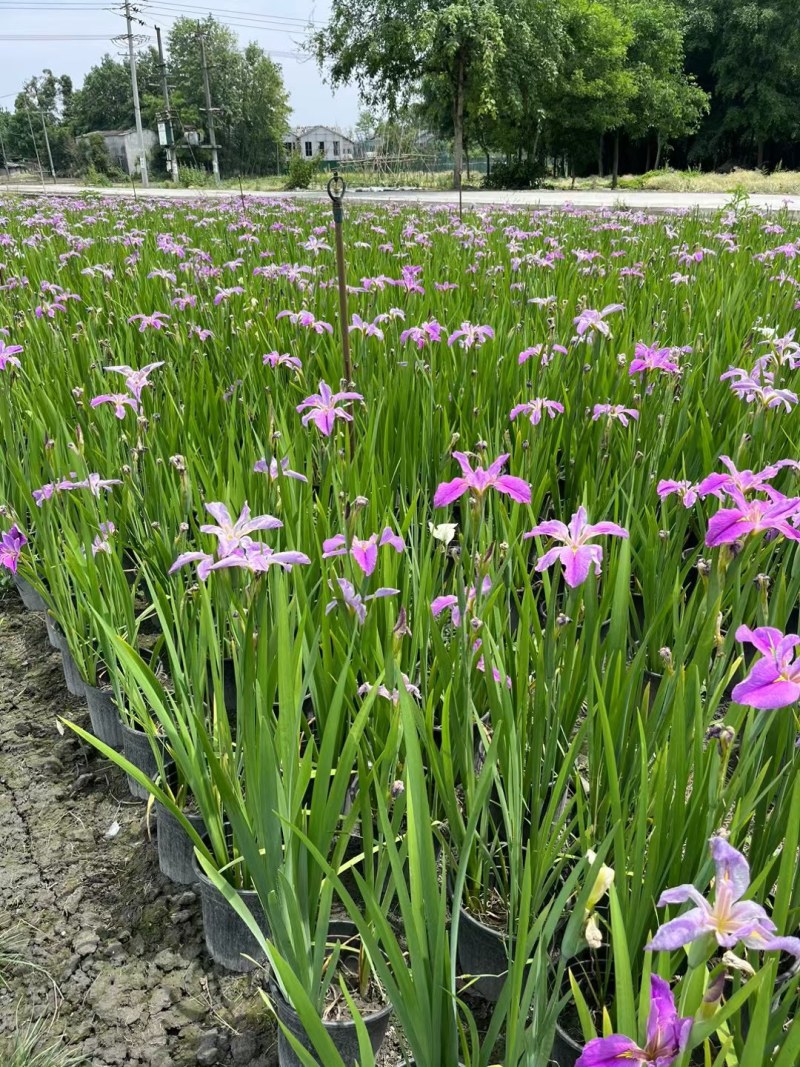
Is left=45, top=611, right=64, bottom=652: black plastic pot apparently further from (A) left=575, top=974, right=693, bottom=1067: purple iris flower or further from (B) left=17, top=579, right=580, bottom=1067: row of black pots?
(A) left=575, top=974, right=693, bottom=1067: purple iris flower

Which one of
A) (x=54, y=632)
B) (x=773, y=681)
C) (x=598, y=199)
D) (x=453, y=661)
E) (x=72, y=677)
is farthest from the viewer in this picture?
(x=598, y=199)

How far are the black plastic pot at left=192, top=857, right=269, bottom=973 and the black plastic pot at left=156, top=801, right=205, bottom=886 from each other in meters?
0.11

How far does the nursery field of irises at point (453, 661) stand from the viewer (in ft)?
2.85

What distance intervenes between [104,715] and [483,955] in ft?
3.40

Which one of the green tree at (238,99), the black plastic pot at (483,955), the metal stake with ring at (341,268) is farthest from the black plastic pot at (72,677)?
the green tree at (238,99)

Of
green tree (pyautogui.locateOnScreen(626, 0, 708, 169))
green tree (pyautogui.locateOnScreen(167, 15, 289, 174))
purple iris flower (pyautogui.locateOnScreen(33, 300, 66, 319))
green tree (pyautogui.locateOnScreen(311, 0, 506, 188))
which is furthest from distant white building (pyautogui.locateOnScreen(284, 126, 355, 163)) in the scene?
purple iris flower (pyautogui.locateOnScreen(33, 300, 66, 319))

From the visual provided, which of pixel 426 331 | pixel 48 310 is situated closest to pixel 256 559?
pixel 426 331

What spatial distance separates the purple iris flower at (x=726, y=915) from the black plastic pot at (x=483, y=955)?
63 centimetres

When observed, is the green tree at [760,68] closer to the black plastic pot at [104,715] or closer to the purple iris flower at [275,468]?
the purple iris flower at [275,468]

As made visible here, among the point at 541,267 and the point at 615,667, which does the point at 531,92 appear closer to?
the point at 541,267

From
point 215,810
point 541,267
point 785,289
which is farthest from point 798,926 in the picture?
point 541,267

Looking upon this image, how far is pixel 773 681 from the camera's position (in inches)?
32.5

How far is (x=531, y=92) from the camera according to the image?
25.2m

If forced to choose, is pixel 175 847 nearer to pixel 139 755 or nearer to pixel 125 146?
pixel 139 755
